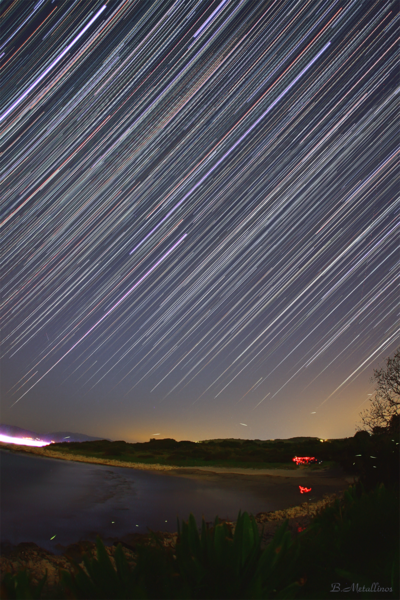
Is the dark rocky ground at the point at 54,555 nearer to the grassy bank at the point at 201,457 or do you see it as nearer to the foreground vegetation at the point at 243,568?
the foreground vegetation at the point at 243,568

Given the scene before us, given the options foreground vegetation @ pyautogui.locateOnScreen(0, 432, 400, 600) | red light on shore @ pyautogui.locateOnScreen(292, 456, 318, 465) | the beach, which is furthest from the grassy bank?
foreground vegetation @ pyautogui.locateOnScreen(0, 432, 400, 600)

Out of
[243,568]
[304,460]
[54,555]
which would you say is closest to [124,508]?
Result: [54,555]

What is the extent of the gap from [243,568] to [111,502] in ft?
23.6

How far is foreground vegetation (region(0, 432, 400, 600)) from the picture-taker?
2.09 metres

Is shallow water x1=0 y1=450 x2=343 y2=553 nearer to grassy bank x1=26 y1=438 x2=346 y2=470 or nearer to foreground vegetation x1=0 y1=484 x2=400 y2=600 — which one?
foreground vegetation x1=0 y1=484 x2=400 y2=600

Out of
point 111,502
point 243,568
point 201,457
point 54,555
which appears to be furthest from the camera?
point 201,457

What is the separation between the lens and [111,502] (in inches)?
342

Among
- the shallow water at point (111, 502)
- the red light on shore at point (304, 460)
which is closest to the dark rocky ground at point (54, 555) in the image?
the shallow water at point (111, 502)

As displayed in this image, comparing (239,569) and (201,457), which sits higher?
(239,569)

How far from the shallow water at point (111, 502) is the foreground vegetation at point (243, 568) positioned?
2.83m

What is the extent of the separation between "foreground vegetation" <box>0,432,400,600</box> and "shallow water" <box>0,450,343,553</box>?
283cm

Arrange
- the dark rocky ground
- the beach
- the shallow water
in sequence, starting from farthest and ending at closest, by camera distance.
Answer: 1. the shallow water
2. the beach
3. the dark rocky ground

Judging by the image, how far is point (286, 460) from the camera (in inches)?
949

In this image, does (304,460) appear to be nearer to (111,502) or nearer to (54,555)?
(111,502)
